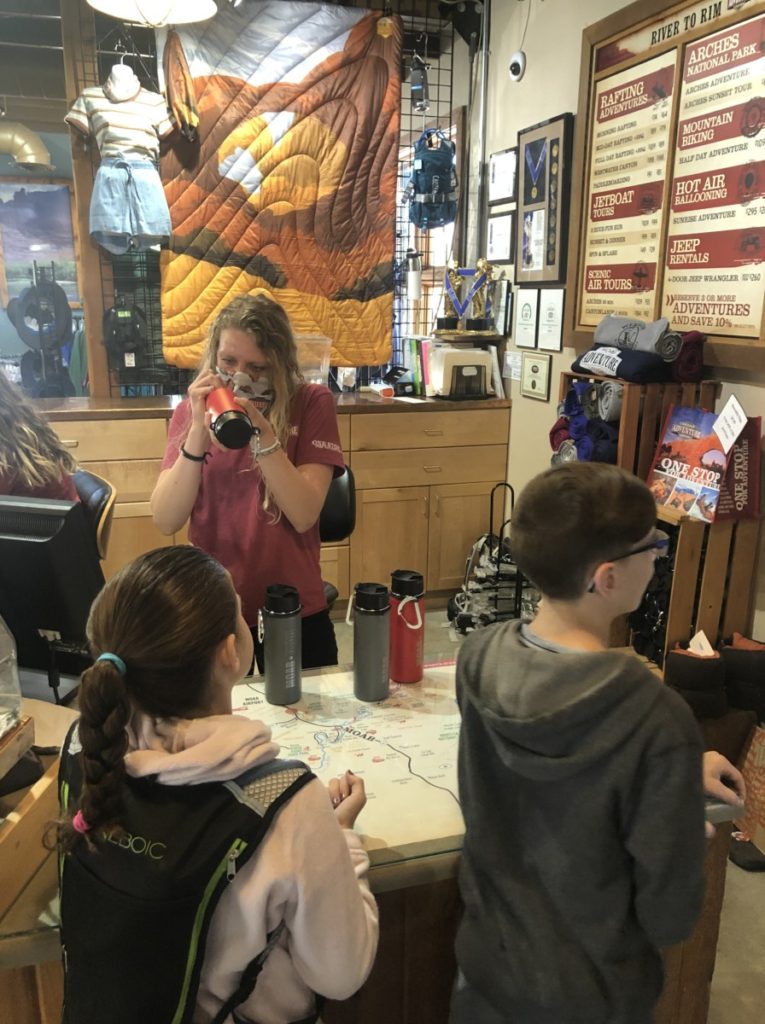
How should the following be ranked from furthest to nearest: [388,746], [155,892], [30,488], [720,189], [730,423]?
[720,189], [730,423], [30,488], [388,746], [155,892]

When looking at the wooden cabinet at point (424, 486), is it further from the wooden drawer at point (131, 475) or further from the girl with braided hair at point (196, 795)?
the girl with braided hair at point (196, 795)

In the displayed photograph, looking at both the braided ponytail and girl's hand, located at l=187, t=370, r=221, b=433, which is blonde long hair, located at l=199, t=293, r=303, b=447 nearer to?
girl's hand, located at l=187, t=370, r=221, b=433

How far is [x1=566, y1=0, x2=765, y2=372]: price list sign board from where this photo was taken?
225 cm

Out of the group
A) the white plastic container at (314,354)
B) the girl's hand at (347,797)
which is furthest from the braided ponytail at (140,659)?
the white plastic container at (314,354)

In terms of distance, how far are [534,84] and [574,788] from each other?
3288 millimetres

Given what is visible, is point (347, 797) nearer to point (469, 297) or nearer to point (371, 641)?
point (371, 641)

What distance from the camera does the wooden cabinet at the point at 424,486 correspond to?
3.67 m

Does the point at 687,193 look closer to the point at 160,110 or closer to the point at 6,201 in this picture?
the point at 160,110

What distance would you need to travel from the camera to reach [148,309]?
3.74 metres

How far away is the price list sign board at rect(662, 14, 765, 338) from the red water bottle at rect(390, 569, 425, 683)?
1440 millimetres

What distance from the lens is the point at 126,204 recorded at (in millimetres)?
3424

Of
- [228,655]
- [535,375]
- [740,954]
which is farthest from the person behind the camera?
[535,375]

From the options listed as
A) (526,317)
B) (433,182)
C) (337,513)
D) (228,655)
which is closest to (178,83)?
(433,182)

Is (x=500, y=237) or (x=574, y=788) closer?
(x=574, y=788)
